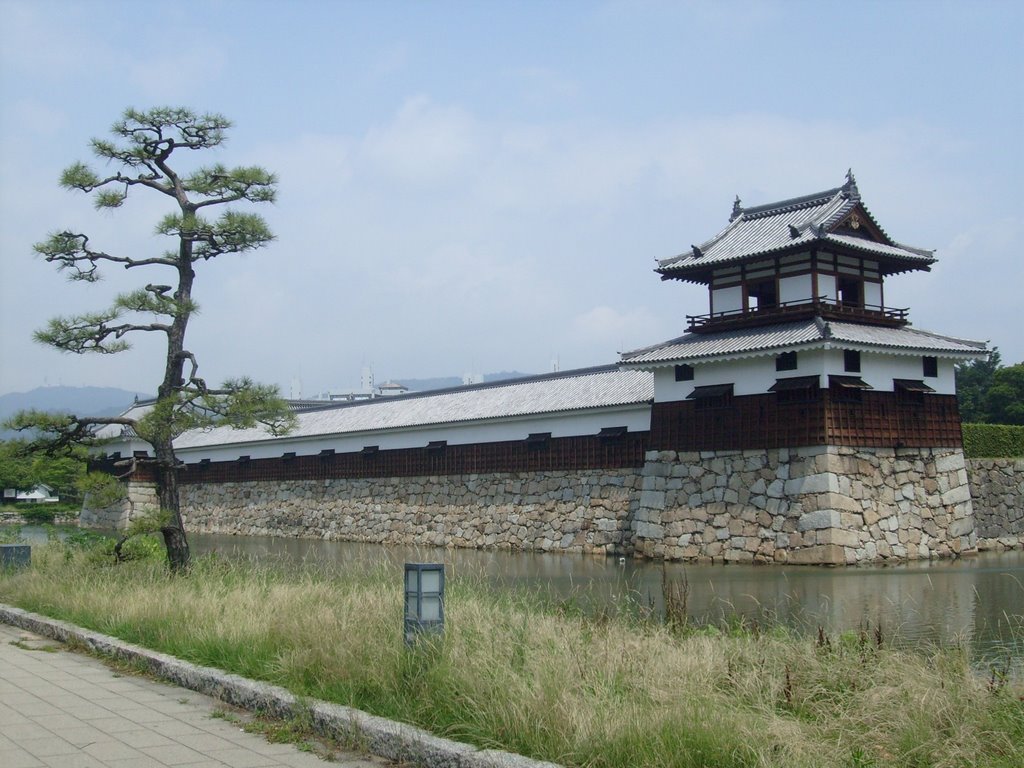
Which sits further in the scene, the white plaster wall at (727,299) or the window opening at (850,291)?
the white plaster wall at (727,299)

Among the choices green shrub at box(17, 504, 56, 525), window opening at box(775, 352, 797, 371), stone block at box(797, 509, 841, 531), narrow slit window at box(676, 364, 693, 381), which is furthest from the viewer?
green shrub at box(17, 504, 56, 525)

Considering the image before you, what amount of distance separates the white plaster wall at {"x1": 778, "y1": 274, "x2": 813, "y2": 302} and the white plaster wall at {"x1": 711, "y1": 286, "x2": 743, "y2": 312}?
110cm

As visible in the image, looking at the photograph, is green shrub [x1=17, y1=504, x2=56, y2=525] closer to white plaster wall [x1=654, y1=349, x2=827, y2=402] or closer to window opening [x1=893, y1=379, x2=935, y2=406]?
white plaster wall [x1=654, y1=349, x2=827, y2=402]

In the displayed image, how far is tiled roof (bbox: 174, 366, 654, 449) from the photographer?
2505 centimetres

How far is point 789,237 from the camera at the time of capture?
68.6 feet

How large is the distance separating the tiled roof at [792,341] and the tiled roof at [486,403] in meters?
1.72

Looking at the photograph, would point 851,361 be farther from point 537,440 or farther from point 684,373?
point 537,440

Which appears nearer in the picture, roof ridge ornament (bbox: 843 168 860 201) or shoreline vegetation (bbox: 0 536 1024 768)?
shoreline vegetation (bbox: 0 536 1024 768)

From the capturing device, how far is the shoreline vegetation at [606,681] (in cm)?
482

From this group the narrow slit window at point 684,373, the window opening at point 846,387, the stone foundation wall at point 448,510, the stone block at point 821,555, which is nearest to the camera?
the stone block at point 821,555

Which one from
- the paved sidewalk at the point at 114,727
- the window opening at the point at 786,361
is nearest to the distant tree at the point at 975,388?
the window opening at the point at 786,361

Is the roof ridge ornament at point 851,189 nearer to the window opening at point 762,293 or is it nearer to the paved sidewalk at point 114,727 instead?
the window opening at point 762,293

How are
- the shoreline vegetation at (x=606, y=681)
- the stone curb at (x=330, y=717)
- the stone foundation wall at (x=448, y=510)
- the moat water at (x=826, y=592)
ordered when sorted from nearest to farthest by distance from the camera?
the shoreline vegetation at (x=606, y=681)
the stone curb at (x=330, y=717)
the moat water at (x=826, y=592)
the stone foundation wall at (x=448, y=510)

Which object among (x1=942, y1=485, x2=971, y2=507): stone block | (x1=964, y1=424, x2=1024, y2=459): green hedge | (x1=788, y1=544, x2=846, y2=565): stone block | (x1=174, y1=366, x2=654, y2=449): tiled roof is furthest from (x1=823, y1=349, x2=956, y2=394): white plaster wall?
(x1=174, y1=366, x2=654, y2=449): tiled roof
